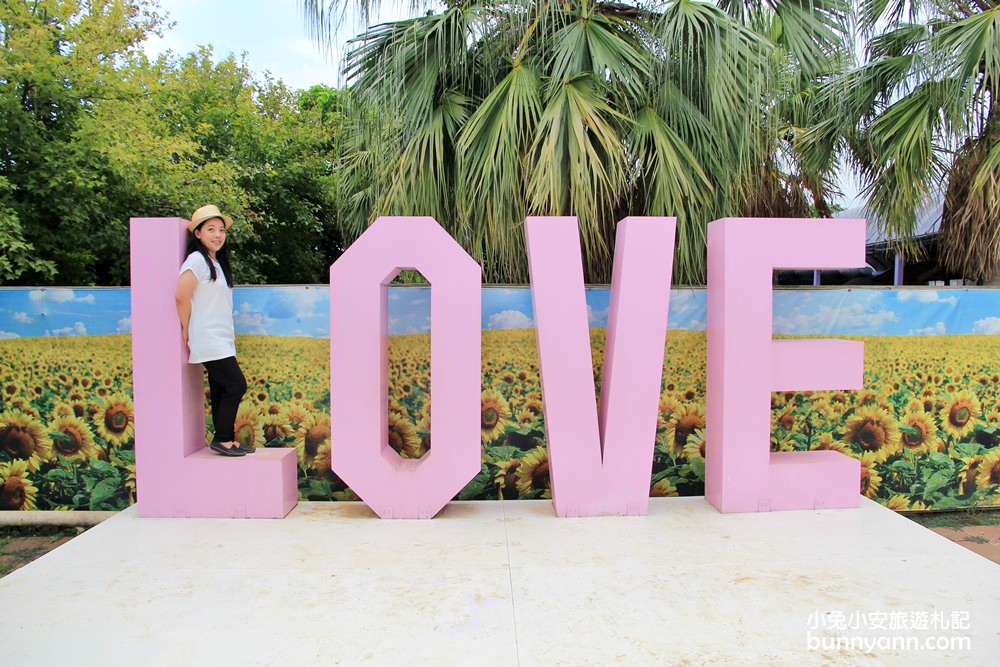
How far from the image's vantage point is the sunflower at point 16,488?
4.17 m

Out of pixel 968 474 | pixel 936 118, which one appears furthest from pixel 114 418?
pixel 936 118

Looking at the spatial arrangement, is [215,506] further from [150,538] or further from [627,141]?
[627,141]

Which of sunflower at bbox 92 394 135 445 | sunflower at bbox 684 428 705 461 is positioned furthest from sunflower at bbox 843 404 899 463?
sunflower at bbox 92 394 135 445

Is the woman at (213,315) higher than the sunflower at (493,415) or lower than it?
higher

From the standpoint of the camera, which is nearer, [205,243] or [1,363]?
[205,243]

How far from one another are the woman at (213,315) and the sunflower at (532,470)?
70.7 inches

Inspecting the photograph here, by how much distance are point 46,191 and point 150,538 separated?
2.99m

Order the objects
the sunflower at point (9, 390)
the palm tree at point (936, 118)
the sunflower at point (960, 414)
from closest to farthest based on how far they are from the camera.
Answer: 1. the sunflower at point (9, 390)
2. the sunflower at point (960, 414)
3. the palm tree at point (936, 118)

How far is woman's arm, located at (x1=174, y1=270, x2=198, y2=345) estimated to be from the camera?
12.0 feet

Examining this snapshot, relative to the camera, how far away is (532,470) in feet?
14.3

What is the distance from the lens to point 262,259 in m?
9.73

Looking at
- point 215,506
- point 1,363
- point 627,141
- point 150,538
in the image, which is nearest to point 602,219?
point 627,141

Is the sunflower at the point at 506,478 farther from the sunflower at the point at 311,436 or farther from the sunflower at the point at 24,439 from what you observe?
the sunflower at the point at 24,439

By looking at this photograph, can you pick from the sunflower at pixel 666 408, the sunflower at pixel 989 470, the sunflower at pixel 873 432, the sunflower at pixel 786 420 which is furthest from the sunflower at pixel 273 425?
the sunflower at pixel 989 470
